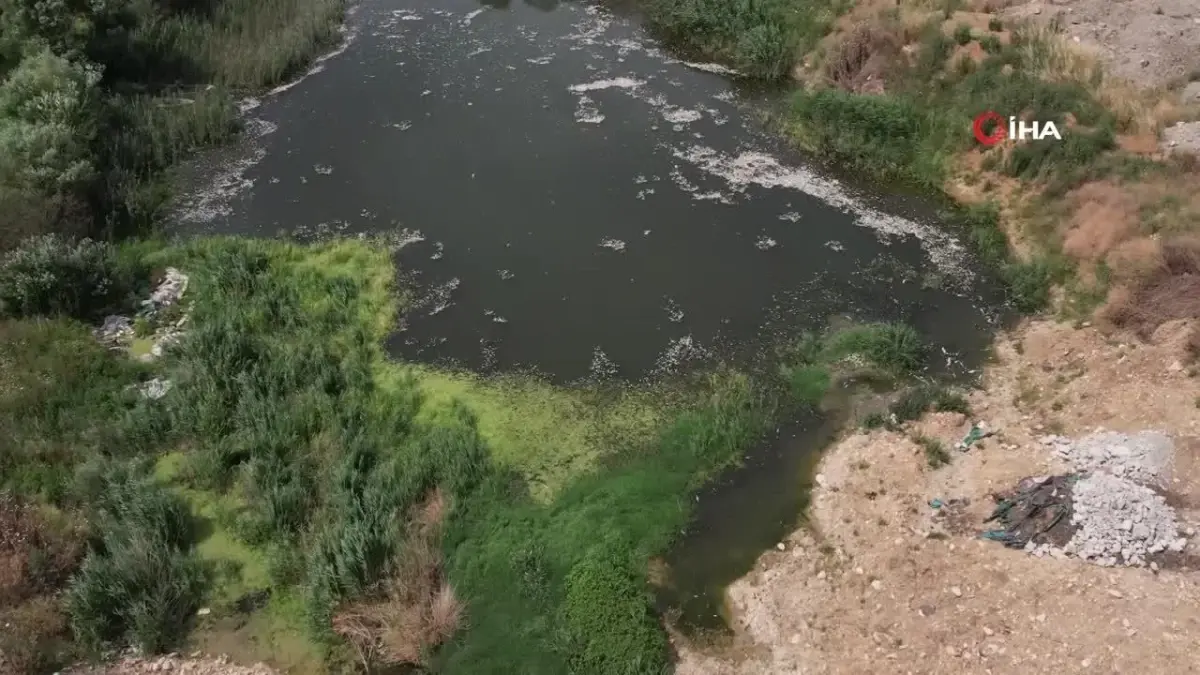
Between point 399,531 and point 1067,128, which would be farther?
point 1067,128

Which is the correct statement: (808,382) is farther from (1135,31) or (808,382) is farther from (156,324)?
(1135,31)

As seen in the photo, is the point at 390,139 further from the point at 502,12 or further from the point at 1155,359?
the point at 1155,359

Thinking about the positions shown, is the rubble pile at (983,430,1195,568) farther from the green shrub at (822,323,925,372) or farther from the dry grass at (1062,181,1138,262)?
the dry grass at (1062,181,1138,262)

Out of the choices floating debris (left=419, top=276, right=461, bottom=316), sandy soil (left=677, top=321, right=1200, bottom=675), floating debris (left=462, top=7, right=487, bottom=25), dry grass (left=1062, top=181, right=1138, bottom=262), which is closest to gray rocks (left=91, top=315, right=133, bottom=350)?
floating debris (left=419, top=276, right=461, bottom=316)

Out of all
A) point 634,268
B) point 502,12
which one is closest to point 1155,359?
point 634,268

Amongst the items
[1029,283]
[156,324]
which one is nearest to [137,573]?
[156,324]

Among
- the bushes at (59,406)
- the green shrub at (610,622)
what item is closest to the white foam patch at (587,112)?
the bushes at (59,406)
